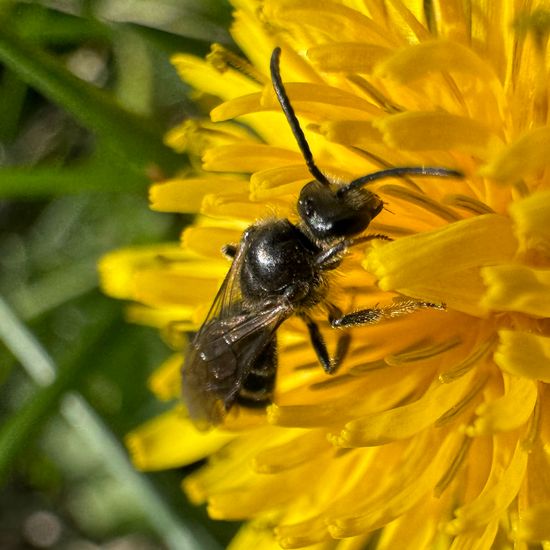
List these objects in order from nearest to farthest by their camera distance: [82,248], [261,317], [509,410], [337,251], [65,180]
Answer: [509,410] < [337,251] < [261,317] < [65,180] < [82,248]

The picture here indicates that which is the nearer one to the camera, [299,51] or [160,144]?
[299,51]

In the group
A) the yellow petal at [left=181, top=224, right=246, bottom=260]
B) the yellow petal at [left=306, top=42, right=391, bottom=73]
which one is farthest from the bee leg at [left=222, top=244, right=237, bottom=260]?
the yellow petal at [left=306, top=42, right=391, bottom=73]

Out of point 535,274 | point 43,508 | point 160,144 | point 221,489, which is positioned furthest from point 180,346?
point 43,508

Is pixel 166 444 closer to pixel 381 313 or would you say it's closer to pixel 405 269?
pixel 381 313

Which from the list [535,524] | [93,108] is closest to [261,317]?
[535,524]

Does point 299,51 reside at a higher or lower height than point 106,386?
higher

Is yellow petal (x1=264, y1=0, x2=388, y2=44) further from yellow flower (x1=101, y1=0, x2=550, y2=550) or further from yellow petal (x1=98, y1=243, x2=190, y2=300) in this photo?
yellow petal (x1=98, y1=243, x2=190, y2=300)

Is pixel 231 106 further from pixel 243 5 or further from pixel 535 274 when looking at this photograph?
pixel 535 274
